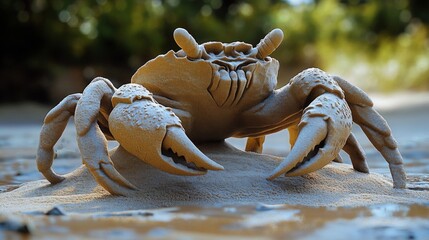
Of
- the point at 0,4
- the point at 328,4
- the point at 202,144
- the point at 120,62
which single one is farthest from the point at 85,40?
the point at 202,144

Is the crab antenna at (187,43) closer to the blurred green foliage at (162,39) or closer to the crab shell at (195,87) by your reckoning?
the crab shell at (195,87)

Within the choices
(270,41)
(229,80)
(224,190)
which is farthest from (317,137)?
(270,41)

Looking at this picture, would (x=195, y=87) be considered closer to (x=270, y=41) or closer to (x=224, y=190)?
(x=270, y=41)

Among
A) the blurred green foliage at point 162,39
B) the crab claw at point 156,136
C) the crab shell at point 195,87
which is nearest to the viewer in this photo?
the crab claw at point 156,136

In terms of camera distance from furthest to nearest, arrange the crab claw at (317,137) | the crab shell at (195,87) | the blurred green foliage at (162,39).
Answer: the blurred green foliage at (162,39)
the crab shell at (195,87)
the crab claw at (317,137)

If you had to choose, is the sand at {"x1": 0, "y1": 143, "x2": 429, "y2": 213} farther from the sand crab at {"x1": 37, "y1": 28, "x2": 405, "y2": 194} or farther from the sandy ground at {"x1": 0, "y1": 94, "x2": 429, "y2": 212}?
the sand crab at {"x1": 37, "y1": 28, "x2": 405, "y2": 194}

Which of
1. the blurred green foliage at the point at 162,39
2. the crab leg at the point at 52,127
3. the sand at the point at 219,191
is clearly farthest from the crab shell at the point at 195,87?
the blurred green foliage at the point at 162,39

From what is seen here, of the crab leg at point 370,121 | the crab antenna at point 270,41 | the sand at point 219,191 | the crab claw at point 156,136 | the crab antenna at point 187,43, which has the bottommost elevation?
the sand at point 219,191
